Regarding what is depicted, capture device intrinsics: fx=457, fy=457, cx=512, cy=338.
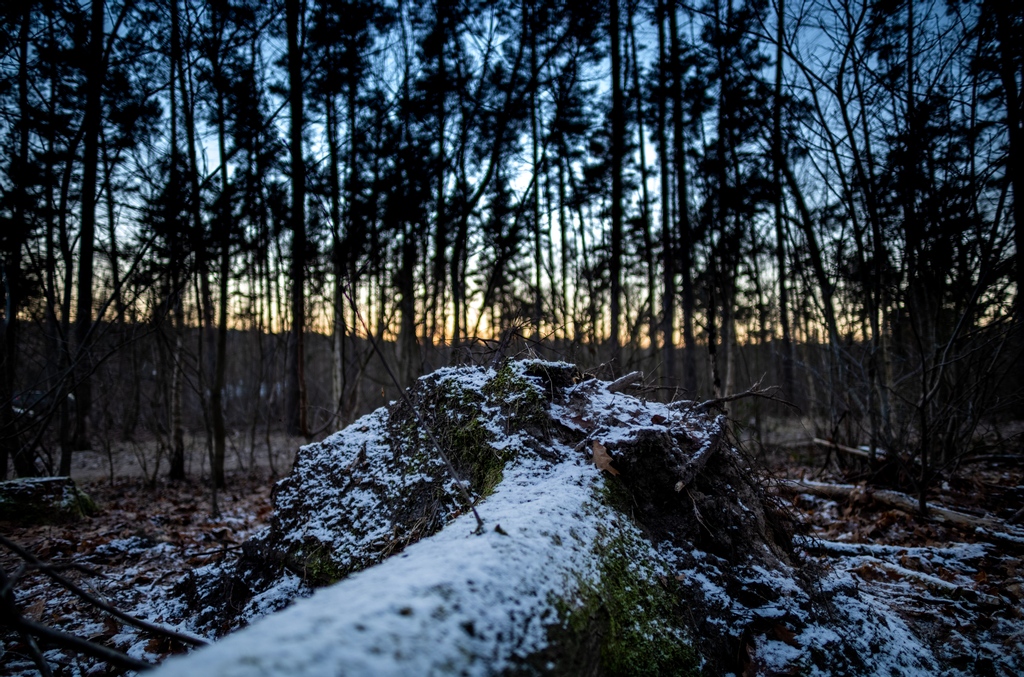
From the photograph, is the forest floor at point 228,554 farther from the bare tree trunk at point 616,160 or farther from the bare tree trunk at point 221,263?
the bare tree trunk at point 616,160

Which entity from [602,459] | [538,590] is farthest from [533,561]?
[602,459]

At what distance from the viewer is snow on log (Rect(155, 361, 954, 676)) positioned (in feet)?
3.12

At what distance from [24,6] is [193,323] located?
792 centimetres

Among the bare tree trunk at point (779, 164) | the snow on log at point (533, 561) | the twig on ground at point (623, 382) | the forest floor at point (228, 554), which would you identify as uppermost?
the bare tree trunk at point (779, 164)

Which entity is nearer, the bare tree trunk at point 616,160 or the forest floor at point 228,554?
the forest floor at point 228,554

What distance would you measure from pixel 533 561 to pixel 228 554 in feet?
12.6

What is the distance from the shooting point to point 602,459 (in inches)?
93.3

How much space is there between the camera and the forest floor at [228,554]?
8.27ft

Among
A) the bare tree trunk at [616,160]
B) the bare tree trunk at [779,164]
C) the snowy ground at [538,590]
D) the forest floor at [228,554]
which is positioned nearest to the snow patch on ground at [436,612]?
the snowy ground at [538,590]

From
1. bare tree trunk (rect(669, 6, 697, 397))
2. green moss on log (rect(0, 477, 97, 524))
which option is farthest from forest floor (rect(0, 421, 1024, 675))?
bare tree trunk (rect(669, 6, 697, 397))

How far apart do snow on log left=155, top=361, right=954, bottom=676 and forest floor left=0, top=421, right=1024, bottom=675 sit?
1.11 ft

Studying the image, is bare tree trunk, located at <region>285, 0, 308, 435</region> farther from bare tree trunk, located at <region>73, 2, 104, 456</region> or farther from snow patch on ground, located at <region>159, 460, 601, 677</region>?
snow patch on ground, located at <region>159, 460, 601, 677</region>

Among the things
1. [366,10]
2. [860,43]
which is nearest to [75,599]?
[860,43]

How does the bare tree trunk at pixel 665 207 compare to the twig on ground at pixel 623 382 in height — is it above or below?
above
